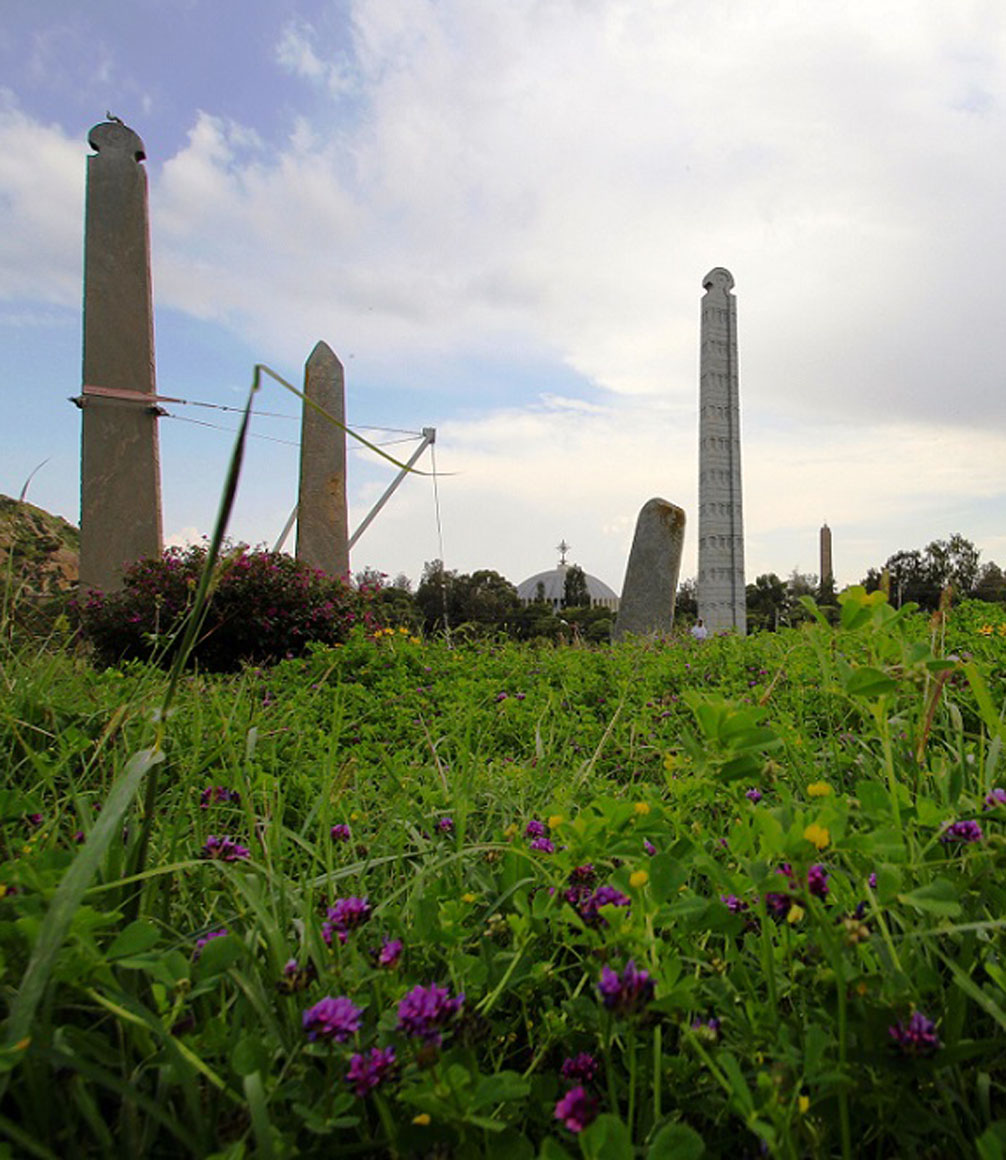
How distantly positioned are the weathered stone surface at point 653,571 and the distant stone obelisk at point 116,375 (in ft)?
18.5

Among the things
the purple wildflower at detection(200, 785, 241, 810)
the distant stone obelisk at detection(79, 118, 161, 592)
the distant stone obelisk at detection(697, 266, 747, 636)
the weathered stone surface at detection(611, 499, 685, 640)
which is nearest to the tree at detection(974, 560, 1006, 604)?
the distant stone obelisk at detection(697, 266, 747, 636)

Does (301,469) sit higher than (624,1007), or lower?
higher

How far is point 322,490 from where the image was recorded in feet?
32.0

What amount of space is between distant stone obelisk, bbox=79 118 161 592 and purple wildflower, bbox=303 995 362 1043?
330 inches

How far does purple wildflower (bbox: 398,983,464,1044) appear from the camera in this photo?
2.01 ft

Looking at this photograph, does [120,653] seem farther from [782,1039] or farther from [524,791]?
[782,1039]

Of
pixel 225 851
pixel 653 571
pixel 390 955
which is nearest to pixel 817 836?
pixel 390 955

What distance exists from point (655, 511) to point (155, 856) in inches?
381

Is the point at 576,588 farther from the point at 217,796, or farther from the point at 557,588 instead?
the point at 217,796

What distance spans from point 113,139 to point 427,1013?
10.3 meters

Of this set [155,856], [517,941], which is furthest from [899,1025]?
[155,856]

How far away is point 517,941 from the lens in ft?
2.68

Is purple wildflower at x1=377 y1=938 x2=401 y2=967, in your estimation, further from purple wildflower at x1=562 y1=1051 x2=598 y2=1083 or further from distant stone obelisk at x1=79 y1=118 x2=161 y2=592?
distant stone obelisk at x1=79 y1=118 x2=161 y2=592

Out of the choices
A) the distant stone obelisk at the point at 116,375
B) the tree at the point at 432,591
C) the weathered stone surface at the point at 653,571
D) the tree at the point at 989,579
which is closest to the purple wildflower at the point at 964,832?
the distant stone obelisk at the point at 116,375
